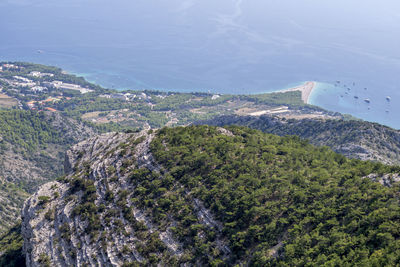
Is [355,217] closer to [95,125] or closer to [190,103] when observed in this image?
[95,125]

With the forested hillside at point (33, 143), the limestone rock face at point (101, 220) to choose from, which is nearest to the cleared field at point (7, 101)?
the forested hillside at point (33, 143)

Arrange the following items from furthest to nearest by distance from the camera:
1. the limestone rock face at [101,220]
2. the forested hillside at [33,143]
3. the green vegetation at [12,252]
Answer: the forested hillside at [33,143]
the green vegetation at [12,252]
the limestone rock face at [101,220]

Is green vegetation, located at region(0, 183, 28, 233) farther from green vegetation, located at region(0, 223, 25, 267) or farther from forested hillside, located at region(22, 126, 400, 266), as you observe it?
forested hillside, located at region(22, 126, 400, 266)

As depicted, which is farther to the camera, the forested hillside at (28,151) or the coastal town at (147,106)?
the coastal town at (147,106)

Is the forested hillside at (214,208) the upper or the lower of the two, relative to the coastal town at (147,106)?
upper

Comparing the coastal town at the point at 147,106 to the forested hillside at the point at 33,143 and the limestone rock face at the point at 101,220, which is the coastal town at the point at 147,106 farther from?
the limestone rock face at the point at 101,220

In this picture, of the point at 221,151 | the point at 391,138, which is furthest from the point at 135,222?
the point at 391,138

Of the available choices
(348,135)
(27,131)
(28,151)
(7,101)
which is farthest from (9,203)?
(7,101)
